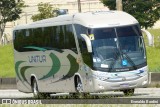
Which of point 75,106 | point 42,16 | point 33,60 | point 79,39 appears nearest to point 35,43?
point 33,60

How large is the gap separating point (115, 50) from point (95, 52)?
67cm

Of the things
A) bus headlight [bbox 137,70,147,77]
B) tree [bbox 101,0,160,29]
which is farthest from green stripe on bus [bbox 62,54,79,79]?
tree [bbox 101,0,160,29]

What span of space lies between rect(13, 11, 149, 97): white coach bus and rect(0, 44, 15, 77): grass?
17.8 metres

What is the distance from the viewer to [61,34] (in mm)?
28688

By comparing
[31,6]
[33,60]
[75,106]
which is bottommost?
[31,6]

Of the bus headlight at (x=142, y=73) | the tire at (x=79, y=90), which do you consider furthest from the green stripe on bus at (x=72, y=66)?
the bus headlight at (x=142, y=73)

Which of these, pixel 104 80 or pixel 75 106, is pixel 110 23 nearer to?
pixel 104 80

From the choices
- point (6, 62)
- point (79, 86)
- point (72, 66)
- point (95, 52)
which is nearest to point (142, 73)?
point (95, 52)

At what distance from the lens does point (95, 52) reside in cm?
2677

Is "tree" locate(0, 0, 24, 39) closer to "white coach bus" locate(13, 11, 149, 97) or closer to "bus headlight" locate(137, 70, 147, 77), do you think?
"white coach bus" locate(13, 11, 149, 97)

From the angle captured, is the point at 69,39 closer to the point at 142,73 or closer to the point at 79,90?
the point at 79,90

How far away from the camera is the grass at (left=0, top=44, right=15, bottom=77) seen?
4809 centimetres

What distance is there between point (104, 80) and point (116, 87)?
465 millimetres

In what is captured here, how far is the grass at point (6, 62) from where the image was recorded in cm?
4809
